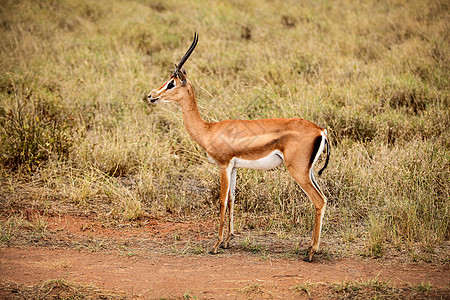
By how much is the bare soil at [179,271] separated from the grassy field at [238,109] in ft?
1.46

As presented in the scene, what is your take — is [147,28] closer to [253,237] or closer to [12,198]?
[12,198]

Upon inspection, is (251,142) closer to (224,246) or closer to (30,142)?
(224,246)

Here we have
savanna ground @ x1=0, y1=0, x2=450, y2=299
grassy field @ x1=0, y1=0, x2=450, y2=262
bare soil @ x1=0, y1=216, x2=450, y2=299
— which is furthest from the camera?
grassy field @ x1=0, y1=0, x2=450, y2=262

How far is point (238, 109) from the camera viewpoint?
767 centimetres

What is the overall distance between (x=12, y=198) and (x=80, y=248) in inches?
64.3

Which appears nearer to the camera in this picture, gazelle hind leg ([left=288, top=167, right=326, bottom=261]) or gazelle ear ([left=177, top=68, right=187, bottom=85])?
gazelle hind leg ([left=288, top=167, right=326, bottom=261])

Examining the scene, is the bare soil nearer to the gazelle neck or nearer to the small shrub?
the gazelle neck

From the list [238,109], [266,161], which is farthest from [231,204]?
[238,109]

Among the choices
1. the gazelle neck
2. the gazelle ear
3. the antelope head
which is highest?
the gazelle ear

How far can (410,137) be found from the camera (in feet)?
23.4

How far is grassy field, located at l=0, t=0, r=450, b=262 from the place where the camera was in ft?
18.5

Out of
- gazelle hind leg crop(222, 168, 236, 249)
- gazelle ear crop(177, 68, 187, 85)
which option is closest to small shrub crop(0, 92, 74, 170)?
gazelle ear crop(177, 68, 187, 85)

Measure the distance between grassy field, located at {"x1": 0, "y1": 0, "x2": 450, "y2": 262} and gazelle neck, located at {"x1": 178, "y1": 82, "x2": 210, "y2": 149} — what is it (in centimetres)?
122

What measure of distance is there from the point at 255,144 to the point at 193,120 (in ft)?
2.46
